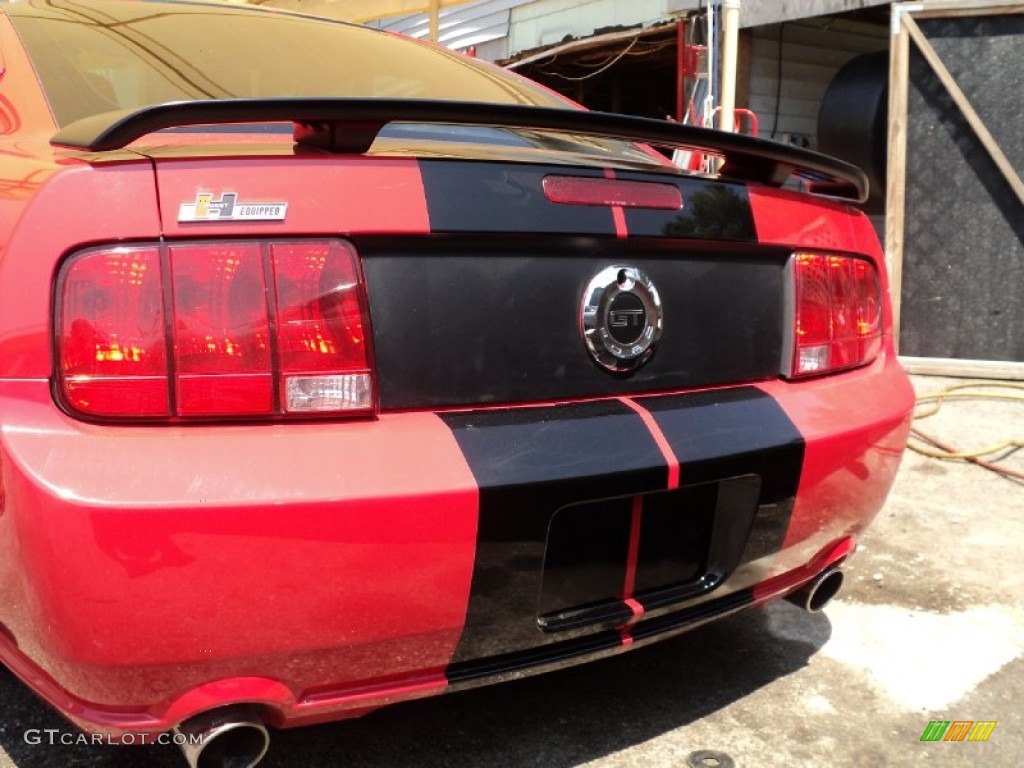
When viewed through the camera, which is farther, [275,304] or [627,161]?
[627,161]

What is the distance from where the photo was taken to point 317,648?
1.48 m

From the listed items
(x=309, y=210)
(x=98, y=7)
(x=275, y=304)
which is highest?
(x=98, y=7)

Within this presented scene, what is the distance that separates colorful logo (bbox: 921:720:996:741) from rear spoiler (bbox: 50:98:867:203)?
4.08ft

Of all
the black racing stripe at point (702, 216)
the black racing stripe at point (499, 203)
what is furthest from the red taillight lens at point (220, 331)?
the black racing stripe at point (702, 216)

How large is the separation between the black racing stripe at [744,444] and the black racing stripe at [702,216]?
297 millimetres

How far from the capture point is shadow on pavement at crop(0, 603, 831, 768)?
1953 mm

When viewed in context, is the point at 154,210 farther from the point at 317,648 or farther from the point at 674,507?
the point at 674,507

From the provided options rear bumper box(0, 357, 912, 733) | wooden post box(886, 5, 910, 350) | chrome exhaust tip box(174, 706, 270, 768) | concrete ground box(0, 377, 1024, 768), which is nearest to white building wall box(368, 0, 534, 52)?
wooden post box(886, 5, 910, 350)

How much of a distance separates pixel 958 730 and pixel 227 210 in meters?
1.81

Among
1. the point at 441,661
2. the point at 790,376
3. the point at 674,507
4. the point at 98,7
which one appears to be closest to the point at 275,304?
the point at 441,661

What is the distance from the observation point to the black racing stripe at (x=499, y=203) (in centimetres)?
159

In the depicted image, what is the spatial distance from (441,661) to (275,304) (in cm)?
63

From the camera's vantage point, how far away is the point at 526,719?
6.93 feet

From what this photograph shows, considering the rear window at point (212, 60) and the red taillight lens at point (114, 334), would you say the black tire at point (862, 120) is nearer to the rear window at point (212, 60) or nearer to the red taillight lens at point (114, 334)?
the rear window at point (212, 60)
